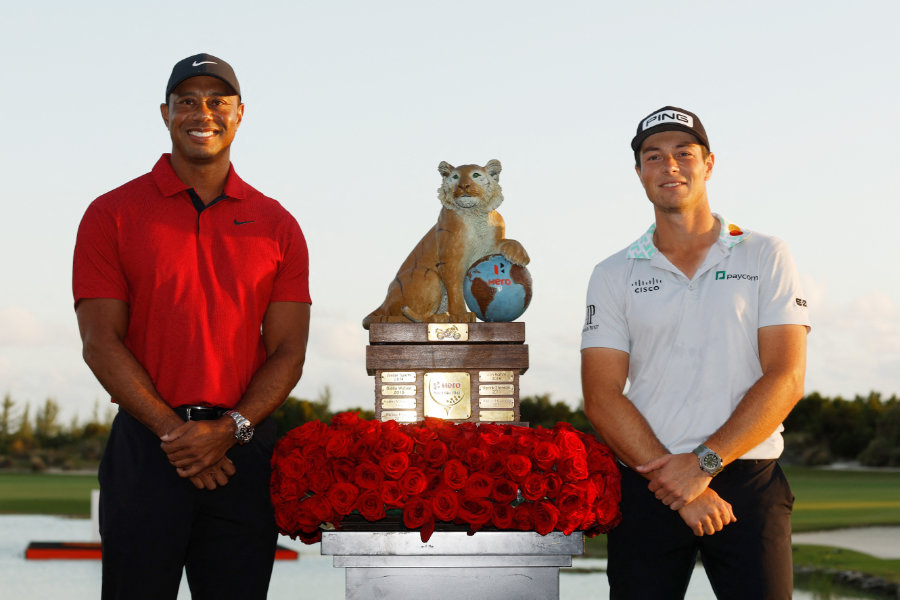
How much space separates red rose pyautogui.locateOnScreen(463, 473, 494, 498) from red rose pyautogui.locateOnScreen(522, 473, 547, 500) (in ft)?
0.38

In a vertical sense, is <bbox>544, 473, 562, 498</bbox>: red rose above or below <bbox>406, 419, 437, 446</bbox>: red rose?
below

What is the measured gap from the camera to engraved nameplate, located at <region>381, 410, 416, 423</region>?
521 centimetres

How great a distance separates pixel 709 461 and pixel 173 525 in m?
1.68

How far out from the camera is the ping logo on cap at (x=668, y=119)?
2969 millimetres

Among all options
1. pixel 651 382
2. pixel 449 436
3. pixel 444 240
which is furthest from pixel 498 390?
pixel 651 382

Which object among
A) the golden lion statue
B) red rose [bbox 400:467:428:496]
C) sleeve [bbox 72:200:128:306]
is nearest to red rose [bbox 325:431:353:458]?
red rose [bbox 400:467:428:496]

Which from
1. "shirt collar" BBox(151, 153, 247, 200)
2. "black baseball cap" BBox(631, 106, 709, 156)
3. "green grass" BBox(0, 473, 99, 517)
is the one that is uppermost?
"black baseball cap" BBox(631, 106, 709, 156)

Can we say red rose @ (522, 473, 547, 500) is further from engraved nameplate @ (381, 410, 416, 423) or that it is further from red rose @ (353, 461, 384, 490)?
engraved nameplate @ (381, 410, 416, 423)

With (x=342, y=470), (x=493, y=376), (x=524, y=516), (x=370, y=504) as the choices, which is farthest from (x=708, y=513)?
(x=493, y=376)

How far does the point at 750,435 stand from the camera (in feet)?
8.86

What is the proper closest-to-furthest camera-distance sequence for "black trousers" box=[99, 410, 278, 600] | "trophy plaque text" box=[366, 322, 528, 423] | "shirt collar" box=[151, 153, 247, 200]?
1. "black trousers" box=[99, 410, 278, 600]
2. "shirt collar" box=[151, 153, 247, 200]
3. "trophy plaque text" box=[366, 322, 528, 423]

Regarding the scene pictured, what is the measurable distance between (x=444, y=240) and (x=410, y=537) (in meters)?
2.66

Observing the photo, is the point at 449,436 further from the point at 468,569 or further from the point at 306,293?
the point at 306,293

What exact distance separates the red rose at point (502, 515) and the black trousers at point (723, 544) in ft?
1.17
